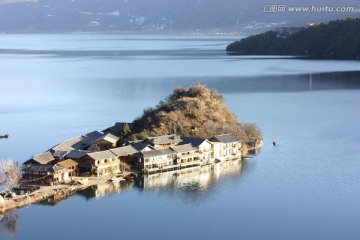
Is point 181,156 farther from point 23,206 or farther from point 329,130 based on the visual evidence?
point 329,130

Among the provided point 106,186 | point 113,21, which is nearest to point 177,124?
point 106,186

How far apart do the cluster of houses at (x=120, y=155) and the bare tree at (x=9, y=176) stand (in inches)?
16.6

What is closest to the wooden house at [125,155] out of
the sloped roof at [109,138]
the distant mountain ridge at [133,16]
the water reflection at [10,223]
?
the sloped roof at [109,138]

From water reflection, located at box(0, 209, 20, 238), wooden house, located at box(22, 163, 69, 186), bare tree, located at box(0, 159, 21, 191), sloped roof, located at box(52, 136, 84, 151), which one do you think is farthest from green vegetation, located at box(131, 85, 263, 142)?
water reflection, located at box(0, 209, 20, 238)

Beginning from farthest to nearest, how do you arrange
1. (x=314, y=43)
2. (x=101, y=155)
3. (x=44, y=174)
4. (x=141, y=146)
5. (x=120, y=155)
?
1. (x=314, y=43)
2. (x=141, y=146)
3. (x=120, y=155)
4. (x=101, y=155)
5. (x=44, y=174)

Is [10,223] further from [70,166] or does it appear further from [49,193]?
[70,166]

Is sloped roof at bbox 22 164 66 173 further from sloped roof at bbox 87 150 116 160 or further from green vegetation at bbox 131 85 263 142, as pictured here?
green vegetation at bbox 131 85 263 142

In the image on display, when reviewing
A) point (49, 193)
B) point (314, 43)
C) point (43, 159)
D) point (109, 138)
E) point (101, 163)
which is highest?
point (314, 43)

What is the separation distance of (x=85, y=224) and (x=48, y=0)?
158 metres

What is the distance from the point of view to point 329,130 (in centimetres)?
2008

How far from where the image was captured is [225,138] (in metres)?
16.1

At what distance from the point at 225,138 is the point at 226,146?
0.20 m

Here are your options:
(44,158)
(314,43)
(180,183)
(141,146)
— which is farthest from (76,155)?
(314,43)

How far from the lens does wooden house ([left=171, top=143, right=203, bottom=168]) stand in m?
15.1
